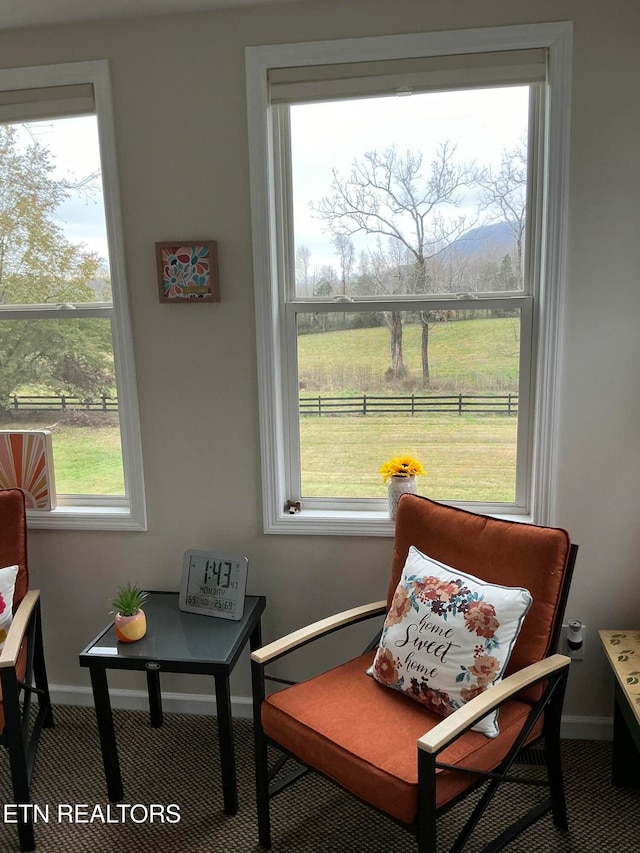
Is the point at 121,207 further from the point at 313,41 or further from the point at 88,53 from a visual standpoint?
the point at 313,41

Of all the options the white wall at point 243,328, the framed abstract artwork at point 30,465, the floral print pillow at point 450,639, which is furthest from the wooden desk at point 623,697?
the framed abstract artwork at point 30,465

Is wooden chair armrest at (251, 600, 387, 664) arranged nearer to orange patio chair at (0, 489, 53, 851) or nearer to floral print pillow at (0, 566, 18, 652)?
orange patio chair at (0, 489, 53, 851)

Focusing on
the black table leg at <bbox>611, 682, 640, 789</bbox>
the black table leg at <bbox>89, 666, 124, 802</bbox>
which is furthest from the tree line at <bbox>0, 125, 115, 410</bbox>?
the black table leg at <bbox>611, 682, 640, 789</bbox>

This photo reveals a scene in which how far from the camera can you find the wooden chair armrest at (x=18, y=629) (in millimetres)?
1857

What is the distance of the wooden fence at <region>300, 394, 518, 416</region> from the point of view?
2309 millimetres

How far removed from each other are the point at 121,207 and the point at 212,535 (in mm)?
1205

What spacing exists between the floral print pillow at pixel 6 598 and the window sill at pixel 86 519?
32cm

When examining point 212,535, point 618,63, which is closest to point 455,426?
point 212,535

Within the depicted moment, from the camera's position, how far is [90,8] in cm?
207

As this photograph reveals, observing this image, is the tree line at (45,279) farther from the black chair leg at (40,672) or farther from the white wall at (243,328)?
the black chair leg at (40,672)

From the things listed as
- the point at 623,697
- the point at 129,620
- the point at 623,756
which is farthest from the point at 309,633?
the point at 623,756

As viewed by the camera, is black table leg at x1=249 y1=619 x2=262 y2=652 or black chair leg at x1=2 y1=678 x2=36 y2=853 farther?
black table leg at x1=249 y1=619 x2=262 y2=652

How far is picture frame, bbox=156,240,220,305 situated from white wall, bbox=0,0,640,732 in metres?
0.04

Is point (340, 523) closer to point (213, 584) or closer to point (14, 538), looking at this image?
point (213, 584)
